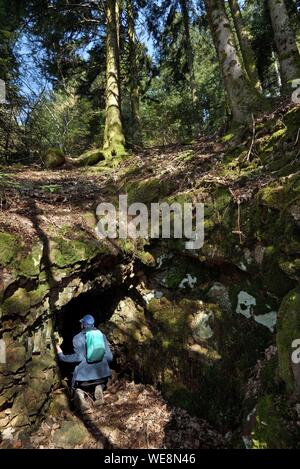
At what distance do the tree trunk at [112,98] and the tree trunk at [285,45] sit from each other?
4353mm

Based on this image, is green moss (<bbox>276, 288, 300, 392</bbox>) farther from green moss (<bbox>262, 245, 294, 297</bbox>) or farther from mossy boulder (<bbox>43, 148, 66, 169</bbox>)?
mossy boulder (<bbox>43, 148, 66, 169</bbox>)

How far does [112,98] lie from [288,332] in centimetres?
929

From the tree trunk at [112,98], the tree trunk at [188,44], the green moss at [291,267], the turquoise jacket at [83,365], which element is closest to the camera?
the green moss at [291,267]

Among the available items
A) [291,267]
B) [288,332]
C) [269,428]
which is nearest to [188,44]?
[291,267]

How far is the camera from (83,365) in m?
5.53

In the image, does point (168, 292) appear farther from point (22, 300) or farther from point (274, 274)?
point (22, 300)

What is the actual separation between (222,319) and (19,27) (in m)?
10.6

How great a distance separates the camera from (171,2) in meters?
14.2

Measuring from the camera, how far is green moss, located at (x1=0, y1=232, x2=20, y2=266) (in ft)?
16.0

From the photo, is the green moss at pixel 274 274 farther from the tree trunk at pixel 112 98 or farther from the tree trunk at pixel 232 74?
the tree trunk at pixel 112 98

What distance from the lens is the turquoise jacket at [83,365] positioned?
5.45 meters

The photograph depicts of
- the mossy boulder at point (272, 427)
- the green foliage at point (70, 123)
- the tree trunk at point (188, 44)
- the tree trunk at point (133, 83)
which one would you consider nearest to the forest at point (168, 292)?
the mossy boulder at point (272, 427)

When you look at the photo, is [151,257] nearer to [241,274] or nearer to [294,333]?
[241,274]

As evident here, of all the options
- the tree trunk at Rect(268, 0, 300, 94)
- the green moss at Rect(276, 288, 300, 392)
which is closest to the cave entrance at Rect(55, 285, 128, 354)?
the green moss at Rect(276, 288, 300, 392)
